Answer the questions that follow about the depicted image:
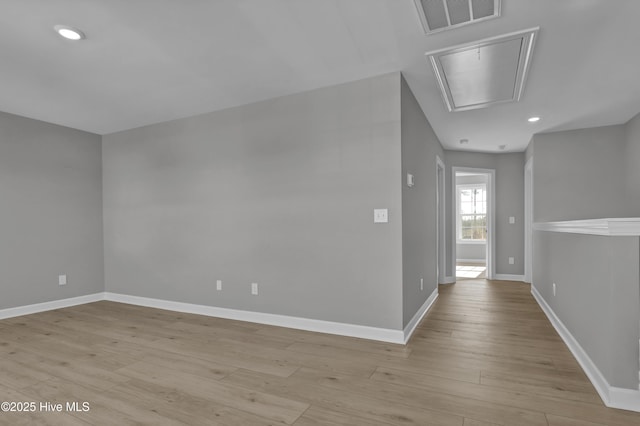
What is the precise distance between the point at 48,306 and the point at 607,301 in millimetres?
5726

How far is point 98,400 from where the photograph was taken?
2.00 meters

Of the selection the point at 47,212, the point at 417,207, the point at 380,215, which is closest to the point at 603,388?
the point at 380,215

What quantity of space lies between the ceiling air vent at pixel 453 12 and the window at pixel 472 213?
7.51m

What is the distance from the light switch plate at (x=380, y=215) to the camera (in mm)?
2971

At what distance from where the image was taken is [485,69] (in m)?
2.74

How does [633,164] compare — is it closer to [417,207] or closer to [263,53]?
[417,207]

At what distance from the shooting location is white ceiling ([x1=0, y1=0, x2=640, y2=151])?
81.9 inches

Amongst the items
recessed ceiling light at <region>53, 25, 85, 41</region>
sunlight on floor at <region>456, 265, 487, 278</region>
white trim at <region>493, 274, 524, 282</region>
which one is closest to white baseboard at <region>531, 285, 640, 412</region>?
white trim at <region>493, 274, 524, 282</region>

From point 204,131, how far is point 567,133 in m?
4.96

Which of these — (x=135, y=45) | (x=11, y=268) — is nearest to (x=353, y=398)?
(x=135, y=45)

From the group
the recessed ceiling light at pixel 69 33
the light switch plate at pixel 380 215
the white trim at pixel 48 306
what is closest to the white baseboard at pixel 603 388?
the light switch plate at pixel 380 215

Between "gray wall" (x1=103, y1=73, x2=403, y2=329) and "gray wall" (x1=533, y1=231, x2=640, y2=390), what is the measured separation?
1.34 metres

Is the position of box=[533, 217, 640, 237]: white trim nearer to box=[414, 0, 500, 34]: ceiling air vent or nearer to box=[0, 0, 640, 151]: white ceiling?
box=[0, 0, 640, 151]: white ceiling

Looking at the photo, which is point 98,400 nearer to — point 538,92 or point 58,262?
point 58,262
